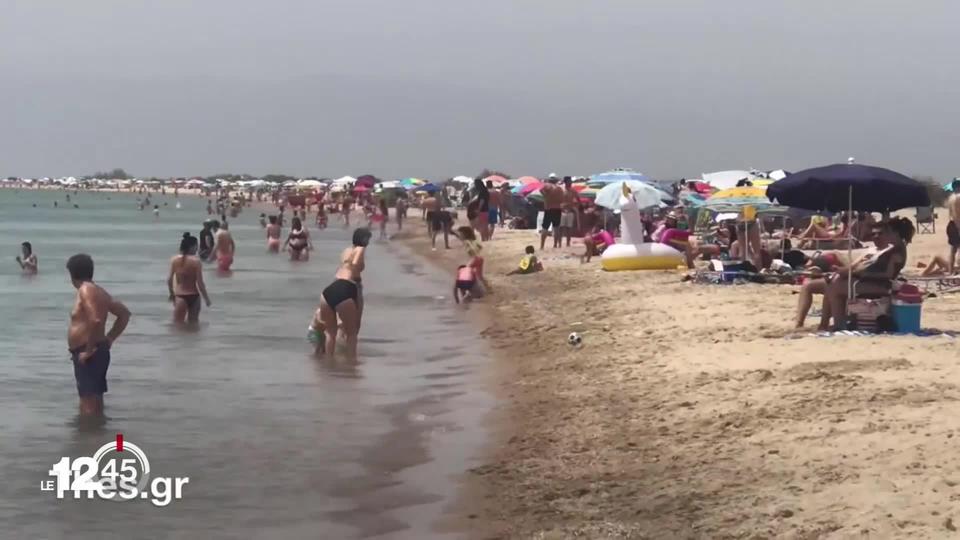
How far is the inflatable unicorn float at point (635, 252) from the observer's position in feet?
58.1

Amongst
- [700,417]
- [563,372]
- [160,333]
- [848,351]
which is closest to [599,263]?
[160,333]

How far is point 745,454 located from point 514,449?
1.69 m

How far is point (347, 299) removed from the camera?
1185 cm

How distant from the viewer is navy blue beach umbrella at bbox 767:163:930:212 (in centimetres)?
1088

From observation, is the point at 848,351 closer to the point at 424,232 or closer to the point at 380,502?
the point at 380,502

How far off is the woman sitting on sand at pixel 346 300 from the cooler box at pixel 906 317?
15.6ft

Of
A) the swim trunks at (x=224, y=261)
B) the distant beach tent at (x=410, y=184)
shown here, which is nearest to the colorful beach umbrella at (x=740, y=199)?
the swim trunks at (x=224, y=261)

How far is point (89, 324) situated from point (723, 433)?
4043 millimetres

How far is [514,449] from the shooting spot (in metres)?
7.86

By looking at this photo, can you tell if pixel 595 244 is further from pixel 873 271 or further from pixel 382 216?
pixel 382 216

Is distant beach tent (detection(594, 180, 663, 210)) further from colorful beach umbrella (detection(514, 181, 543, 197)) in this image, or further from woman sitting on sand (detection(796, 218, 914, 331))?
colorful beach umbrella (detection(514, 181, 543, 197))

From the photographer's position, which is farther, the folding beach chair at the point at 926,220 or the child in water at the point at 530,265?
the folding beach chair at the point at 926,220

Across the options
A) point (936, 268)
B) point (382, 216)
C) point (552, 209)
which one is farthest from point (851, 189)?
point (382, 216)

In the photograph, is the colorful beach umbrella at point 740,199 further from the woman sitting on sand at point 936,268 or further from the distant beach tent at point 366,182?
the distant beach tent at point 366,182
